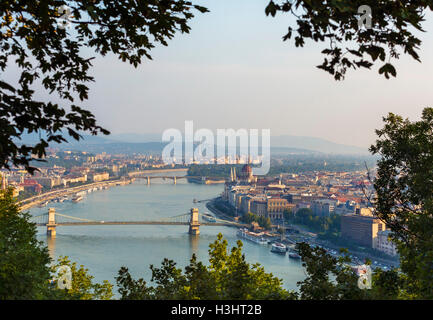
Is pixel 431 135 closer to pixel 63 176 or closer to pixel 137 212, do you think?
pixel 137 212

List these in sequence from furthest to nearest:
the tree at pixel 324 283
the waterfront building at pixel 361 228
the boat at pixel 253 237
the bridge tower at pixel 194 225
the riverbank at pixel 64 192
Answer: the riverbank at pixel 64 192, the bridge tower at pixel 194 225, the boat at pixel 253 237, the waterfront building at pixel 361 228, the tree at pixel 324 283

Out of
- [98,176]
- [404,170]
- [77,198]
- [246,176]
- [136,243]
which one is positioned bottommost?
[77,198]

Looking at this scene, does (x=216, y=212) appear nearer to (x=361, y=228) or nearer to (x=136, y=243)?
(x=361, y=228)

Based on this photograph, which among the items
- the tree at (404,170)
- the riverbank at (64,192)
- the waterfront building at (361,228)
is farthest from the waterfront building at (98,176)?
the tree at (404,170)

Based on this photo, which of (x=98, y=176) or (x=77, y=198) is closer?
(x=77, y=198)

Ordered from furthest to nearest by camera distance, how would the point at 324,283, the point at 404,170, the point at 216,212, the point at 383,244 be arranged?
the point at 216,212
the point at 383,244
the point at 404,170
the point at 324,283

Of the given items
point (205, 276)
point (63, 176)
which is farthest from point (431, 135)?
point (63, 176)

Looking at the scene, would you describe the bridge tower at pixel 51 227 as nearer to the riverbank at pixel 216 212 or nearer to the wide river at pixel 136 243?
the wide river at pixel 136 243

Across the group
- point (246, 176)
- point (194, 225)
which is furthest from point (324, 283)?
point (246, 176)
